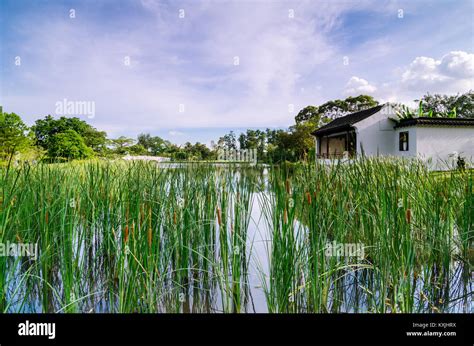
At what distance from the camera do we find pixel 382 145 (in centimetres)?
1177

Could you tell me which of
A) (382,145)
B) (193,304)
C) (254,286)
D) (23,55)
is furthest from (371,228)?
(382,145)

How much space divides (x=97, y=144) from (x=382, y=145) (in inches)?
440

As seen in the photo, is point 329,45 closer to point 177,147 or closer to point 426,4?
point 426,4

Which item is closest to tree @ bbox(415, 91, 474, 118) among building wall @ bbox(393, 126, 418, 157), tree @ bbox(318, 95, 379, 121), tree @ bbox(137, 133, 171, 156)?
building wall @ bbox(393, 126, 418, 157)

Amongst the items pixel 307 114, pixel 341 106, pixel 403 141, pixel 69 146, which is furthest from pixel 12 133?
pixel 403 141

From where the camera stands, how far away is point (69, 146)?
149 inches

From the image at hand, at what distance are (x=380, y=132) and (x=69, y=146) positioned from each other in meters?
11.4
